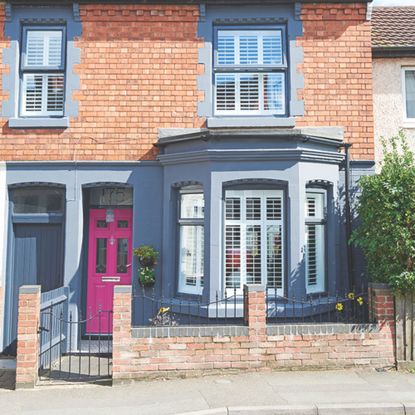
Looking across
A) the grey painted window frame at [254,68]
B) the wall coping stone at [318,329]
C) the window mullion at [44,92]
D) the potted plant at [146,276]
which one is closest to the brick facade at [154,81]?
the grey painted window frame at [254,68]

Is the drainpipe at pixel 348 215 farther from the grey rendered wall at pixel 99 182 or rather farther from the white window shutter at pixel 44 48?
the white window shutter at pixel 44 48

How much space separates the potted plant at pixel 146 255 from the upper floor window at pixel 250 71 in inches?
114

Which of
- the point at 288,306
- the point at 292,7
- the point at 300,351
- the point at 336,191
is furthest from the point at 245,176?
the point at 292,7

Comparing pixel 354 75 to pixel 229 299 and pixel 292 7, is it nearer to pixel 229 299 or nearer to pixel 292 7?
pixel 292 7

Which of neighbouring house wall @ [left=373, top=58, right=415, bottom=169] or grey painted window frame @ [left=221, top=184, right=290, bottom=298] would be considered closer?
grey painted window frame @ [left=221, top=184, right=290, bottom=298]

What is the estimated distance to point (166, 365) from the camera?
6414mm

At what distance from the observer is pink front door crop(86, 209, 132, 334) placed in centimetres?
853

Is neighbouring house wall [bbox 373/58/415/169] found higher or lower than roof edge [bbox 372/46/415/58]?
lower

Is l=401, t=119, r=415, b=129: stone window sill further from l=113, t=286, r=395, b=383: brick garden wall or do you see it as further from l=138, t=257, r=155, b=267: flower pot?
l=138, t=257, r=155, b=267: flower pot

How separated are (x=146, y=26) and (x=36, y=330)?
19.3 ft

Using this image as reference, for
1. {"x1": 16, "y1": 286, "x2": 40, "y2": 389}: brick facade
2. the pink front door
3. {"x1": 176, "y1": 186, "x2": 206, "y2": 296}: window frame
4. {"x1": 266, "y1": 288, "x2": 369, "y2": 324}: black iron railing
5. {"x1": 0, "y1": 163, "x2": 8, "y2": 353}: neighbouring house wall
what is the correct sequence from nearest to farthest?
{"x1": 16, "y1": 286, "x2": 40, "y2": 389}: brick facade
{"x1": 266, "y1": 288, "x2": 369, "y2": 324}: black iron railing
{"x1": 176, "y1": 186, "x2": 206, "y2": 296}: window frame
{"x1": 0, "y1": 163, "x2": 8, "y2": 353}: neighbouring house wall
the pink front door

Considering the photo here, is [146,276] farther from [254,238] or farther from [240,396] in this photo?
[240,396]

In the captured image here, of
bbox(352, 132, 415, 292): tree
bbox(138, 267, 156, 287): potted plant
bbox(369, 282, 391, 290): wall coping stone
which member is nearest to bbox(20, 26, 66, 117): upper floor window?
bbox(138, 267, 156, 287): potted plant

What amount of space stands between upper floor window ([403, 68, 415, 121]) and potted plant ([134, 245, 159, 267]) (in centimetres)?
579
